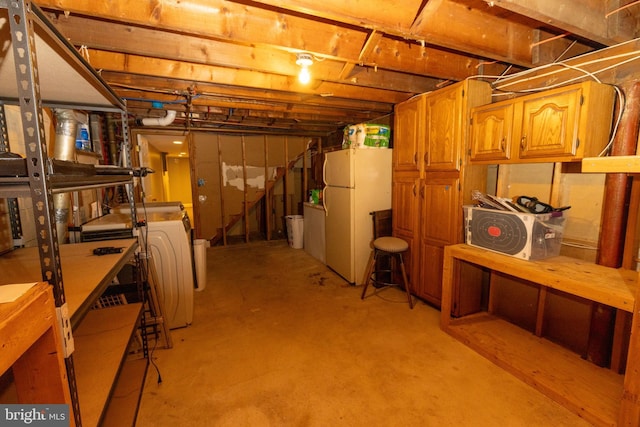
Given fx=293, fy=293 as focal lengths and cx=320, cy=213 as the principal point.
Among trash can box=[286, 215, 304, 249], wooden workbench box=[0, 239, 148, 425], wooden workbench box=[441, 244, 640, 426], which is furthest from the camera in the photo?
trash can box=[286, 215, 304, 249]

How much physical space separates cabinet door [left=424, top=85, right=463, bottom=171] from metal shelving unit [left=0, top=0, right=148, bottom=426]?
241 cm

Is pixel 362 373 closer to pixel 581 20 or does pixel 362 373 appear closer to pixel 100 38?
pixel 581 20

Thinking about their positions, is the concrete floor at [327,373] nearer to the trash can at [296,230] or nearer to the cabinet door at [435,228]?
the cabinet door at [435,228]

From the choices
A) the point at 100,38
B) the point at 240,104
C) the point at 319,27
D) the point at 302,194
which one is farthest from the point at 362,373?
the point at 302,194

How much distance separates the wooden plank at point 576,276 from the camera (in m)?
1.48

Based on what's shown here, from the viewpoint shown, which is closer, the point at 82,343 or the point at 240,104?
the point at 82,343

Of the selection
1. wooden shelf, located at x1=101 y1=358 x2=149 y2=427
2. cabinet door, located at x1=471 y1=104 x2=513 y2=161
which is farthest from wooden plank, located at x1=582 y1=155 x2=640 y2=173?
wooden shelf, located at x1=101 y1=358 x2=149 y2=427

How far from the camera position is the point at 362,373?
6.53ft

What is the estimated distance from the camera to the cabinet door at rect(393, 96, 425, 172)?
284 centimetres

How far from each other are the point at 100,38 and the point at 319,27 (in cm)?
134

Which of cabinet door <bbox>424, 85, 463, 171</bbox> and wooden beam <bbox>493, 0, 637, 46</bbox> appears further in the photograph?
cabinet door <bbox>424, 85, 463, 171</bbox>

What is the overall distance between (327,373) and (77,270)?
1569 millimetres

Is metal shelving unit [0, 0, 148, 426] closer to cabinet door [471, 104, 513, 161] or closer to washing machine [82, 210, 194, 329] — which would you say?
washing machine [82, 210, 194, 329]

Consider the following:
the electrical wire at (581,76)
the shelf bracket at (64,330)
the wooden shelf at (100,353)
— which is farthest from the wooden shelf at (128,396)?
the electrical wire at (581,76)
